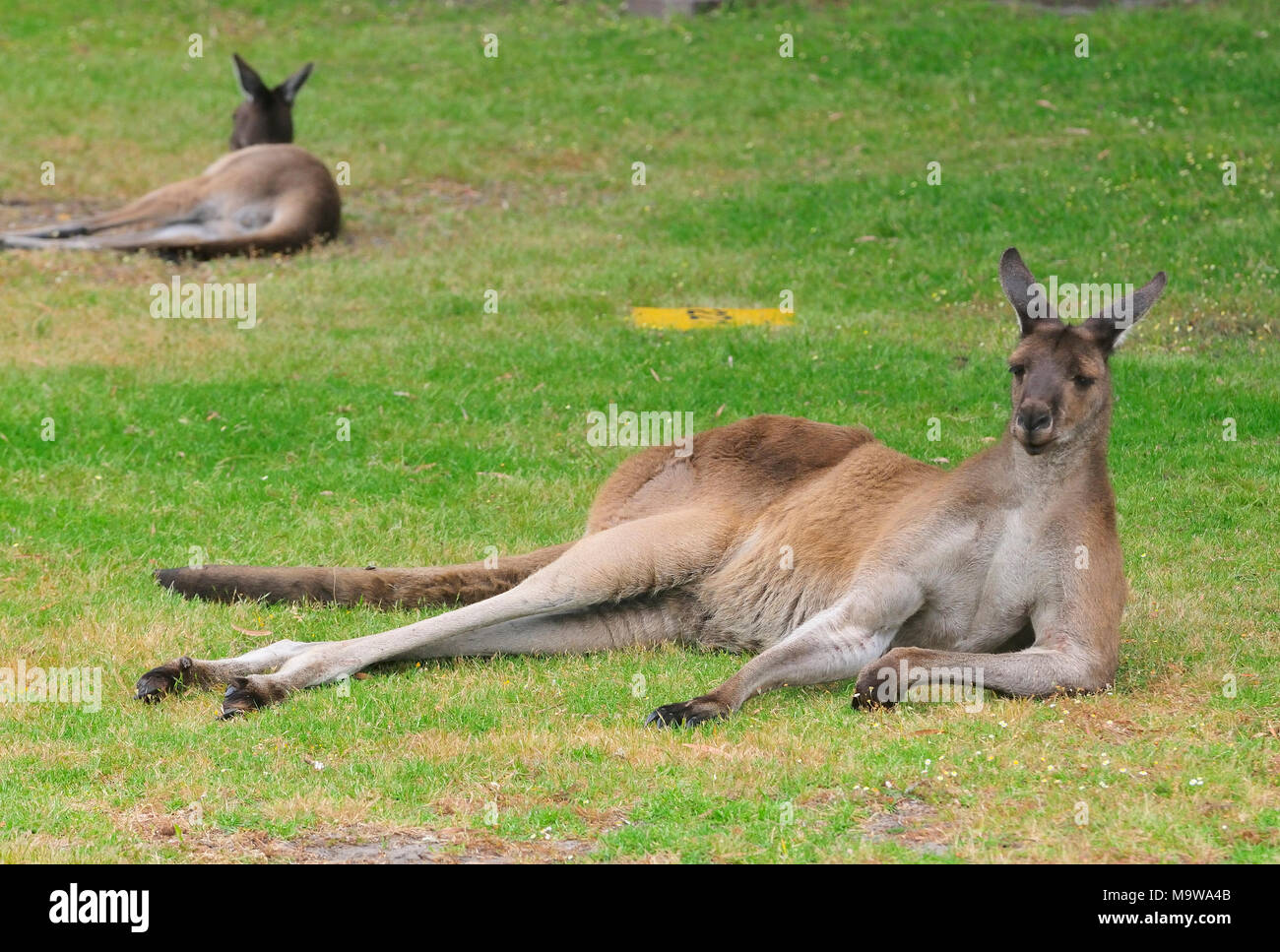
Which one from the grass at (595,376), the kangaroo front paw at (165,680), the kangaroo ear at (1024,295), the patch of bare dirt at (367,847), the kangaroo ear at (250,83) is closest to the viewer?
the patch of bare dirt at (367,847)

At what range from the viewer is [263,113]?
1514 centimetres

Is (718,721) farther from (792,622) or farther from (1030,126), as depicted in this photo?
(1030,126)

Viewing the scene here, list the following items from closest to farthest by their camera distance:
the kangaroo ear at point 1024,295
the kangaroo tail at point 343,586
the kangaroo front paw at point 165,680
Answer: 1. the kangaroo front paw at point 165,680
2. the kangaroo ear at point 1024,295
3. the kangaroo tail at point 343,586

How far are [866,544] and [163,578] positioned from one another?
114 inches

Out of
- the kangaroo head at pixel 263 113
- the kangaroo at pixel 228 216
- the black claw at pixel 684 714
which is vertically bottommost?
the black claw at pixel 684 714

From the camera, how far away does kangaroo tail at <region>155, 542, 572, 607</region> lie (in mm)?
6758

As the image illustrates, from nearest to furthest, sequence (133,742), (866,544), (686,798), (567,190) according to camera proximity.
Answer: (686,798)
(133,742)
(866,544)
(567,190)

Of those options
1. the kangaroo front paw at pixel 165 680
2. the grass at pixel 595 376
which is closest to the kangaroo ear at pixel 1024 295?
the grass at pixel 595 376

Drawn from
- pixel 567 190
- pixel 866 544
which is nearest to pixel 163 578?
pixel 866 544

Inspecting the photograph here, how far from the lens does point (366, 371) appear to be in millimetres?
10234

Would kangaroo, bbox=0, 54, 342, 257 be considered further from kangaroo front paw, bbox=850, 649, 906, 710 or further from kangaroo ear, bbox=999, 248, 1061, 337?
kangaroo front paw, bbox=850, 649, 906, 710

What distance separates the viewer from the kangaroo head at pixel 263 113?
49.5 ft

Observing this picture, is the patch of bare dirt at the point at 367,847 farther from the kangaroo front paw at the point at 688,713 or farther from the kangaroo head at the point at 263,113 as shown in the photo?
the kangaroo head at the point at 263,113

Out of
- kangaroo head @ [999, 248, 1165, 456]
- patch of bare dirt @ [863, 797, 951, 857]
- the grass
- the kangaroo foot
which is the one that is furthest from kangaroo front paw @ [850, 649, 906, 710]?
kangaroo head @ [999, 248, 1165, 456]
